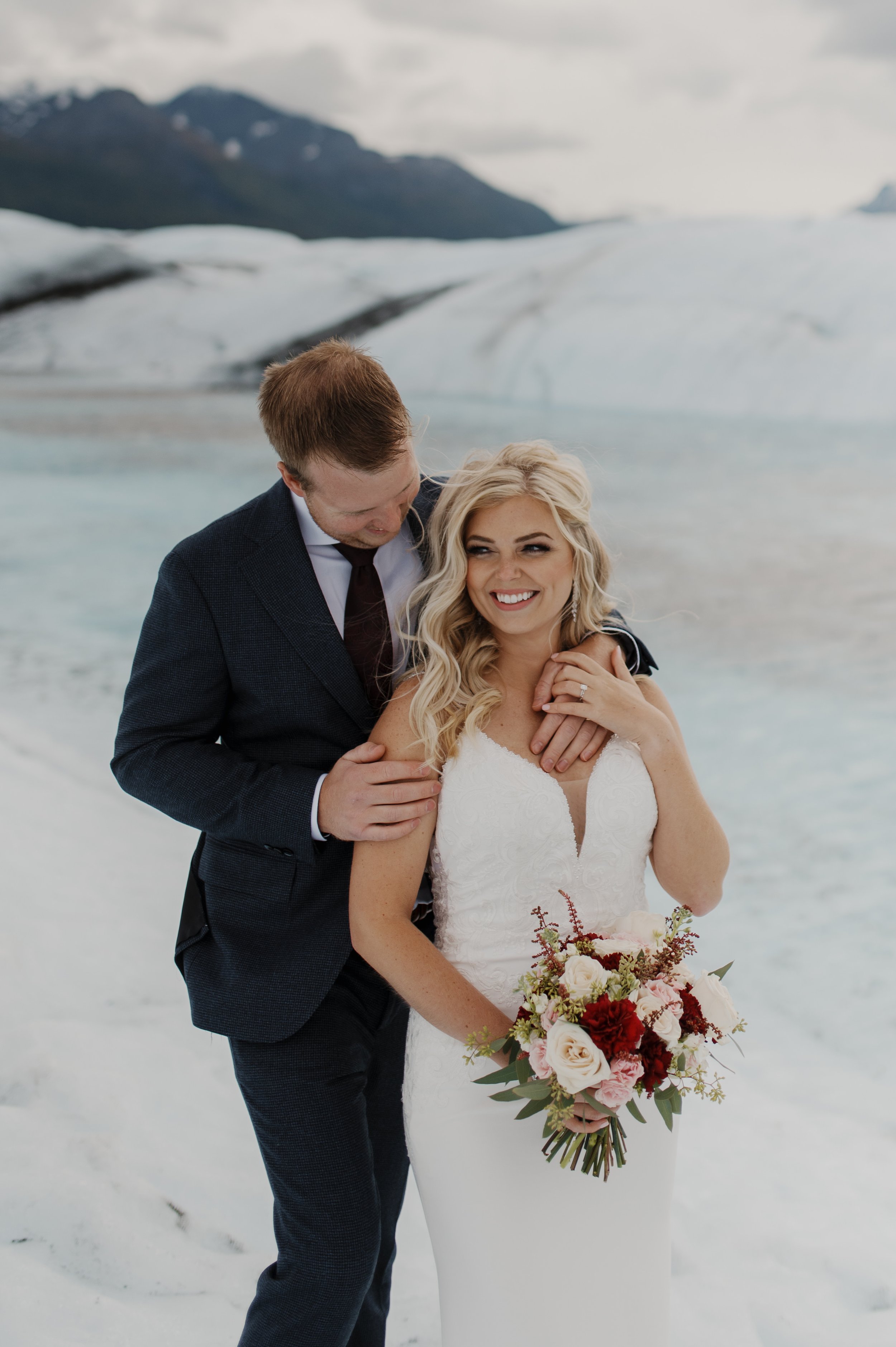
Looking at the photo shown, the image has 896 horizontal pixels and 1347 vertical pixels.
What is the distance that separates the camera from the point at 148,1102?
3.00 metres

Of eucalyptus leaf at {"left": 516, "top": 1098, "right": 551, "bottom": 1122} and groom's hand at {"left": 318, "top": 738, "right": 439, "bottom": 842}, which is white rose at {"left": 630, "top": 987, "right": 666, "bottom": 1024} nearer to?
eucalyptus leaf at {"left": 516, "top": 1098, "right": 551, "bottom": 1122}

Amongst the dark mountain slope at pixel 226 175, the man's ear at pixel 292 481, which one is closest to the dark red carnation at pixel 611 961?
the man's ear at pixel 292 481

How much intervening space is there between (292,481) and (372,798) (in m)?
0.56

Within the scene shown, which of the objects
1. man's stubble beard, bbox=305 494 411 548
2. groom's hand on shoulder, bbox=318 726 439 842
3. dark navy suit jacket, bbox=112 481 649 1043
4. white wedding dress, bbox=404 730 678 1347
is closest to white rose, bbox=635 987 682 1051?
white wedding dress, bbox=404 730 678 1347

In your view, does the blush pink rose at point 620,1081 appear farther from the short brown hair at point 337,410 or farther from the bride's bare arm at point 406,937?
the short brown hair at point 337,410

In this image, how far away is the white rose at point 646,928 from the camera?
1.70m

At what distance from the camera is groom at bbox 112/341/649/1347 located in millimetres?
1737

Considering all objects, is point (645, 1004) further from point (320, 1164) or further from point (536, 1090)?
point (320, 1164)

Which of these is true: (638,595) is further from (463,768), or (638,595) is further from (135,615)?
(463,768)

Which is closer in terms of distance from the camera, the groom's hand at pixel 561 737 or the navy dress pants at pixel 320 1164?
the navy dress pants at pixel 320 1164

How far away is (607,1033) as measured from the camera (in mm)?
1500

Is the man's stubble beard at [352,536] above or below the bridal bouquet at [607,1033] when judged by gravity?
above

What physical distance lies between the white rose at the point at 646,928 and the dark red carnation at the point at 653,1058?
165 millimetres

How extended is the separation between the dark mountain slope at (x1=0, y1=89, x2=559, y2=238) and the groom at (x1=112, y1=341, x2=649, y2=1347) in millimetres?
41866
